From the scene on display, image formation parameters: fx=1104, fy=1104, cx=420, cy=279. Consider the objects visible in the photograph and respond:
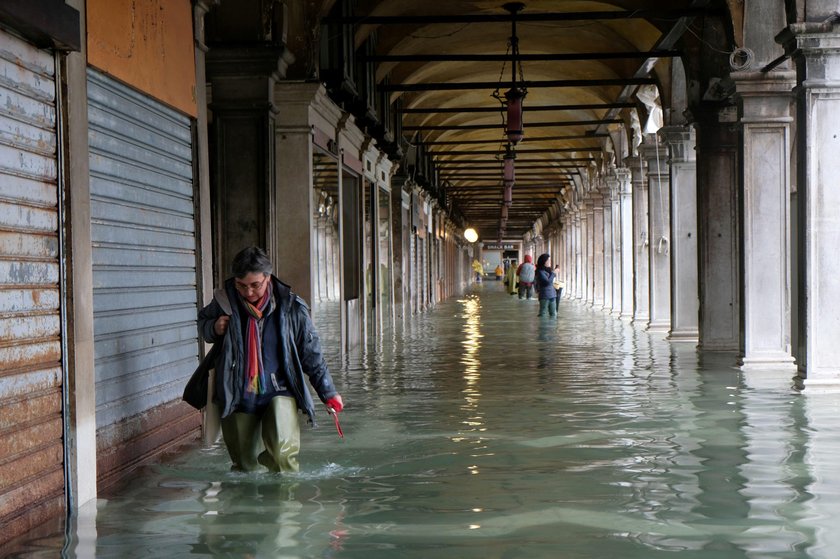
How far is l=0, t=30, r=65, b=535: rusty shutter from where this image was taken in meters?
5.16

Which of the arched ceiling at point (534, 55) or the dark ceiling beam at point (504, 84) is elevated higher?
the arched ceiling at point (534, 55)

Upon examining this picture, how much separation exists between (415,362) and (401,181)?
12432 mm

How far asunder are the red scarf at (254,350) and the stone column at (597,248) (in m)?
29.2

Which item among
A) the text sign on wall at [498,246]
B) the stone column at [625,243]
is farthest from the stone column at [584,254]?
the text sign on wall at [498,246]

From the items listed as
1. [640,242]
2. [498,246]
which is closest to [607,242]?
[640,242]

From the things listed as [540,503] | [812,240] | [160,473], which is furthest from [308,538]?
[812,240]

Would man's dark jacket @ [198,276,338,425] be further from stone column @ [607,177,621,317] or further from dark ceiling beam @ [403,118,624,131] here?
stone column @ [607,177,621,317]

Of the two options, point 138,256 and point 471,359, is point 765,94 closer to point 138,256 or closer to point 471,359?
point 471,359

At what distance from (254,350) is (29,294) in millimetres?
1438

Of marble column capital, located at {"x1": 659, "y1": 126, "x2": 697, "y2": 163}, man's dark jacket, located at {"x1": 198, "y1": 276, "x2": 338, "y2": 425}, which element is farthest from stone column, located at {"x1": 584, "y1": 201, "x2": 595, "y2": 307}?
man's dark jacket, located at {"x1": 198, "y1": 276, "x2": 338, "y2": 425}

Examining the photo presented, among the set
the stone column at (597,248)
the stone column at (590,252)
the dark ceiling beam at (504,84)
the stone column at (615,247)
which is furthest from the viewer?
the stone column at (590,252)

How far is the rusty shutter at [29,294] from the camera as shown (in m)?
5.16

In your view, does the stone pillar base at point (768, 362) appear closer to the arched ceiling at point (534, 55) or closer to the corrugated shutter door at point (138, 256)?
the arched ceiling at point (534, 55)

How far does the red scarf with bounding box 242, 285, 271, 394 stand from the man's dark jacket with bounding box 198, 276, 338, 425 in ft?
0.13
